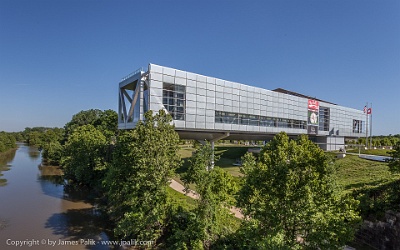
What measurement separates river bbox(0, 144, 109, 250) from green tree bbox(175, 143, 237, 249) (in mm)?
8179

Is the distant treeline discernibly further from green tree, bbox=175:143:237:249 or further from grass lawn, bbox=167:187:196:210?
green tree, bbox=175:143:237:249

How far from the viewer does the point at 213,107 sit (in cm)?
3803

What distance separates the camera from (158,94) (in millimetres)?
32656

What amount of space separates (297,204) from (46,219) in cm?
2439

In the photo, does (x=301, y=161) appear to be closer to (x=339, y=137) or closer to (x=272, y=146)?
(x=272, y=146)

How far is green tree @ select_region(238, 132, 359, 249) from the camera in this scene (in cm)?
1025

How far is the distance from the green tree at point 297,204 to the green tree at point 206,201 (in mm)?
3715

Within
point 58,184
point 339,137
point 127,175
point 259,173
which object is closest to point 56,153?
point 58,184

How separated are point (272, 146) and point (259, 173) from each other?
72.1 inches

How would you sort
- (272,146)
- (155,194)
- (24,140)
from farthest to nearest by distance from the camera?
(24,140)
(155,194)
(272,146)

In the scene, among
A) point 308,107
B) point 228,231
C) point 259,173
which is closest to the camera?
point 259,173

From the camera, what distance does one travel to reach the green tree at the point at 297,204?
10250 mm

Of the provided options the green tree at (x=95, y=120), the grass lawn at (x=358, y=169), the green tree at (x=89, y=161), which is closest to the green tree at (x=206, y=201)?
the green tree at (x=89, y=161)

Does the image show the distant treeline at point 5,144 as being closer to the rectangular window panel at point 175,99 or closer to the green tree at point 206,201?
the rectangular window panel at point 175,99
